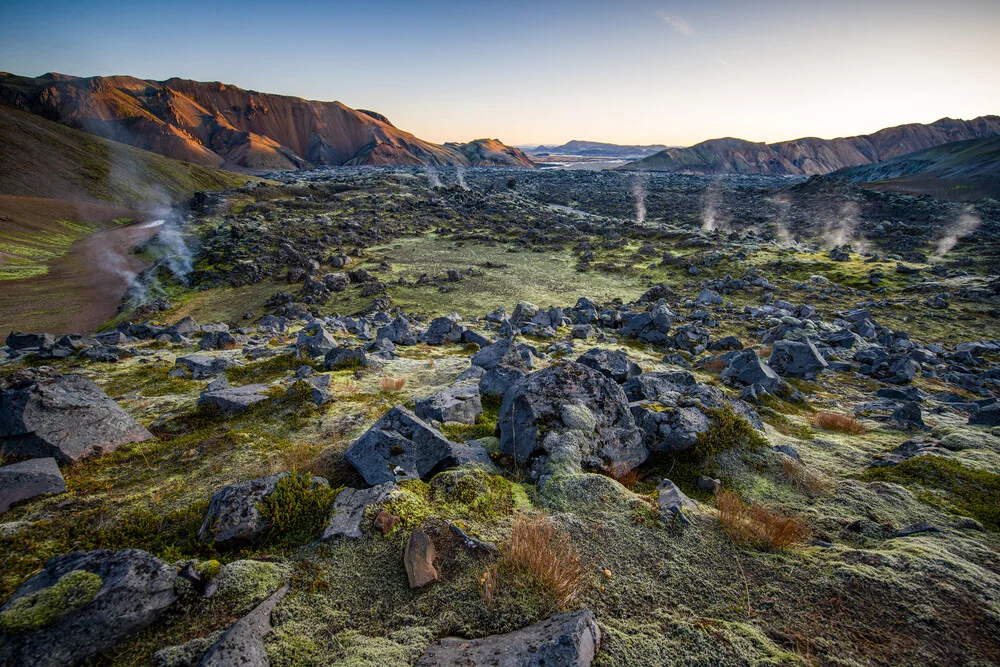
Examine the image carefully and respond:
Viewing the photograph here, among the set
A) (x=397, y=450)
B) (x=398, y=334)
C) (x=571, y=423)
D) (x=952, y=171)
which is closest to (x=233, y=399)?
(x=397, y=450)

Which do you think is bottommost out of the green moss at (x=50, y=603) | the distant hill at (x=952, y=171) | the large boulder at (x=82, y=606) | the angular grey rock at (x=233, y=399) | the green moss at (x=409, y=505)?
the angular grey rock at (x=233, y=399)

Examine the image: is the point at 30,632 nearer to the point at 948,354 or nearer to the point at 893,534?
the point at 893,534

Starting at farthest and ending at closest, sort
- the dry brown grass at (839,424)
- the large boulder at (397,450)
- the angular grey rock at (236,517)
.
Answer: the dry brown grass at (839,424)
the large boulder at (397,450)
the angular grey rock at (236,517)

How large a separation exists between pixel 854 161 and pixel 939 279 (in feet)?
735

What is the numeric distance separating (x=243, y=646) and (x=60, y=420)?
6282 millimetres

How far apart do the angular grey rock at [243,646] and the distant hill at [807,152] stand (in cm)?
19259

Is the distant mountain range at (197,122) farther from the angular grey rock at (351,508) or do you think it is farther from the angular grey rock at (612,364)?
the angular grey rock at (351,508)

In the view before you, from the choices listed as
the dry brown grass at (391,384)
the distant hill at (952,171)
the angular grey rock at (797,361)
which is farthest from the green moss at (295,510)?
the distant hill at (952,171)

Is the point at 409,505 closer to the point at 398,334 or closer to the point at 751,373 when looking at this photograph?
the point at 751,373

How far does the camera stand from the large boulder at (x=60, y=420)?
622cm

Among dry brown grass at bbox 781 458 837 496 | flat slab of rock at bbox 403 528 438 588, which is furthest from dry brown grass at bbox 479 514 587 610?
dry brown grass at bbox 781 458 837 496

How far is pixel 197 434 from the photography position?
741cm

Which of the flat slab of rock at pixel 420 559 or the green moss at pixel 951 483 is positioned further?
the green moss at pixel 951 483

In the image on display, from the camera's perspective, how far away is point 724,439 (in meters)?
7.04
